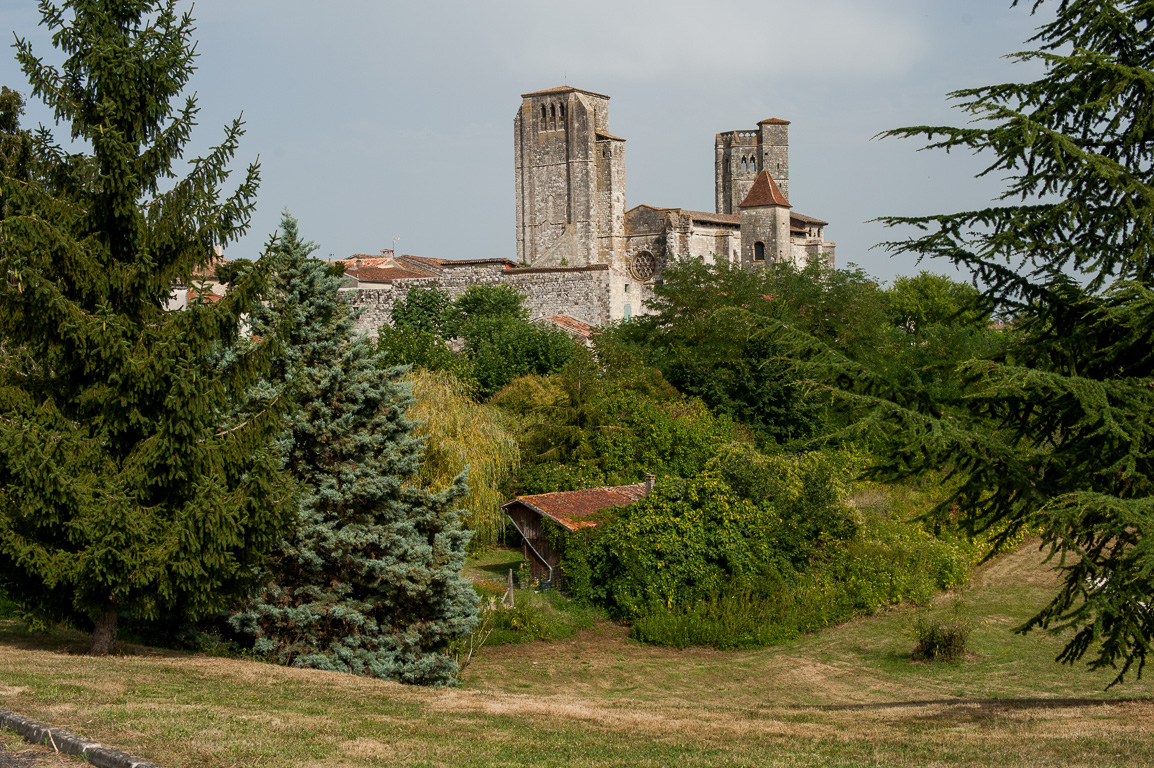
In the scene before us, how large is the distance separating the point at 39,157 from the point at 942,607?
20.0m

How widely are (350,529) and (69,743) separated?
8319mm

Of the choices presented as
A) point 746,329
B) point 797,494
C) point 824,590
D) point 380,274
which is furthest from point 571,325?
point 824,590

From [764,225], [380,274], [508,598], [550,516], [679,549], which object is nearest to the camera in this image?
[508,598]

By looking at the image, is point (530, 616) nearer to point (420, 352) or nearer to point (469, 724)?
point (469, 724)

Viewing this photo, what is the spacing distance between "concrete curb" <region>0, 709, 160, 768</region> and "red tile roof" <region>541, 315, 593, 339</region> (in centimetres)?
3157

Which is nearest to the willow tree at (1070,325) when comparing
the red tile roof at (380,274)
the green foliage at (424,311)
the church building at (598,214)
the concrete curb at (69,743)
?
the concrete curb at (69,743)

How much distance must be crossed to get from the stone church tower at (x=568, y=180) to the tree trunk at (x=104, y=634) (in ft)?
195

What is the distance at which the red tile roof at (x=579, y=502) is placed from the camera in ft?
77.3

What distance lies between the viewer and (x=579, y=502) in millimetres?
24578

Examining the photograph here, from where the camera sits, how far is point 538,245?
74.1m

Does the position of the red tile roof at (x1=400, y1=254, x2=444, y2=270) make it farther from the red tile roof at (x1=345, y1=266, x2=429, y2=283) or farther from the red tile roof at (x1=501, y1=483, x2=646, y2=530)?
the red tile roof at (x1=501, y1=483, x2=646, y2=530)

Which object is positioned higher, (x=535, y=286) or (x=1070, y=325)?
(x=535, y=286)

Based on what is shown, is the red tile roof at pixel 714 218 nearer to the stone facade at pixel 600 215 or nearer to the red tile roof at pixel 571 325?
the stone facade at pixel 600 215

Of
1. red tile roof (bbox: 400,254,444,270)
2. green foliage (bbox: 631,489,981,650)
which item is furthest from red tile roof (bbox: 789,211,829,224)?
green foliage (bbox: 631,489,981,650)
